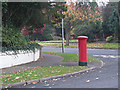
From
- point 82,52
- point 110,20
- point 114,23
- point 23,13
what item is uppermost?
point 110,20

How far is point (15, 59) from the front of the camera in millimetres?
11984

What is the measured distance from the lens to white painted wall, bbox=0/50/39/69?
11.1 meters

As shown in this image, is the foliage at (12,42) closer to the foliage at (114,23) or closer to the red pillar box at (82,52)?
the red pillar box at (82,52)

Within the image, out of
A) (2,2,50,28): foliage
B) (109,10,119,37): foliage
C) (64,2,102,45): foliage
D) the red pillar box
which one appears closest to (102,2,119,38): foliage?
(109,10,119,37): foliage

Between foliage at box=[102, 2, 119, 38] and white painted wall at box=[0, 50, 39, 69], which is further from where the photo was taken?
foliage at box=[102, 2, 119, 38]

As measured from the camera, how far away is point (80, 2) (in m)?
29.1

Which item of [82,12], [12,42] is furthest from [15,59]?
[82,12]

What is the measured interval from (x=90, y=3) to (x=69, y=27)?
642 centimetres

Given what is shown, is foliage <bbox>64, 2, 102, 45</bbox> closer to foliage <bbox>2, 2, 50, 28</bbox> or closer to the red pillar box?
foliage <bbox>2, 2, 50, 28</bbox>

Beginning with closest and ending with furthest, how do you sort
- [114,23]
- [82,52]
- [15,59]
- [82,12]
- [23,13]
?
[82,52], [15,59], [23,13], [82,12], [114,23]

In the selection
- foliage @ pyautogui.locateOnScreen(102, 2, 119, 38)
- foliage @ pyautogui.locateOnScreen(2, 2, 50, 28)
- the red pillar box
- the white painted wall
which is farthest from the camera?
foliage @ pyautogui.locateOnScreen(102, 2, 119, 38)

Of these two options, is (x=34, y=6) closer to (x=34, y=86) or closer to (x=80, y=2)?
(x=34, y=86)

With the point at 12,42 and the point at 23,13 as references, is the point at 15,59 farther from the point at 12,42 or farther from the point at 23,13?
the point at 23,13

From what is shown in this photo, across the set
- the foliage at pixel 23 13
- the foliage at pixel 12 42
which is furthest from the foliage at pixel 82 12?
the foliage at pixel 12 42
